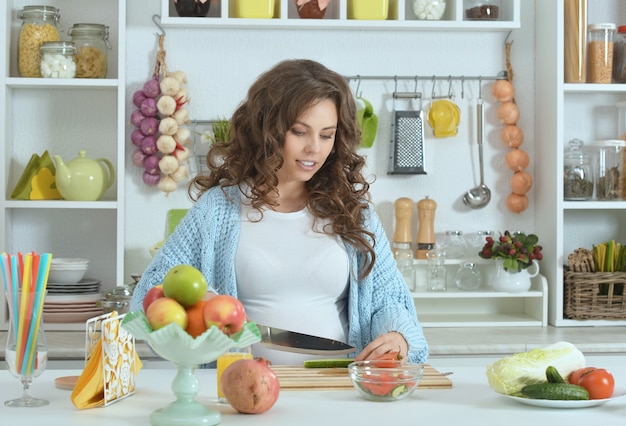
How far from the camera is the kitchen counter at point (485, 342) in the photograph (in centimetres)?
292

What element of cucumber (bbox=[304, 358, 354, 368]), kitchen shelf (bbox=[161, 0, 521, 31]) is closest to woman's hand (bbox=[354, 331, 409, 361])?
cucumber (bbox=[304, 358, 354, 368])

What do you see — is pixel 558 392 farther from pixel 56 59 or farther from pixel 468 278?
pixel 56 59

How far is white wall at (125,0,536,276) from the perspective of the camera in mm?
3471

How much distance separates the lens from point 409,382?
1.67 meters

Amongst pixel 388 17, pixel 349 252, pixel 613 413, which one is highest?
pixel 388 17

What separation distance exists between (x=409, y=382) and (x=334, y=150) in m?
0.80

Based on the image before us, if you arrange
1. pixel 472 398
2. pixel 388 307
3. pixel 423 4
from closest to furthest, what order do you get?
pixel 472 398 < pixel 388 307 < pixel 423 4

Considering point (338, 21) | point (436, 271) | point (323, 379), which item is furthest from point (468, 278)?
point (323, 379)

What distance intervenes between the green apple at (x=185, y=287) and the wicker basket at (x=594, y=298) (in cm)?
216

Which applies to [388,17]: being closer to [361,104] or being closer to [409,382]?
[361,104]

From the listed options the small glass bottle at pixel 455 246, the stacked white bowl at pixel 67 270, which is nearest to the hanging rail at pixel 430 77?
the small glass bottle at pixel 455 246

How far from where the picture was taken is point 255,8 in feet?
10.7

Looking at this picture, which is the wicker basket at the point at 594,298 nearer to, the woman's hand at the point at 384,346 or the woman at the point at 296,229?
the woman at the point at 296,229

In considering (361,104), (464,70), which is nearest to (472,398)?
(361,104)
